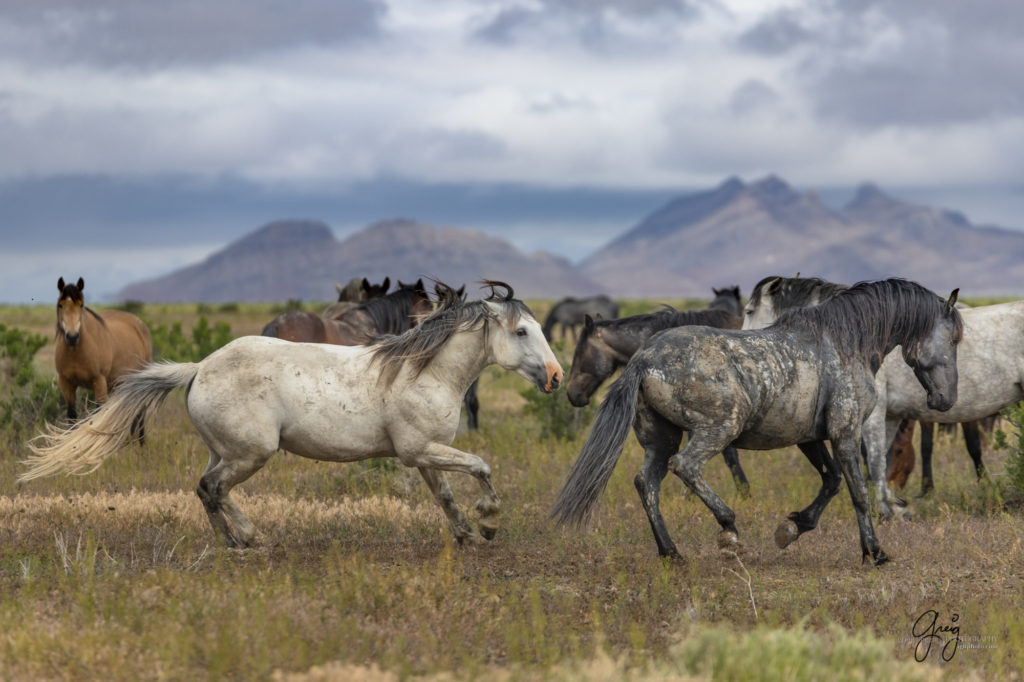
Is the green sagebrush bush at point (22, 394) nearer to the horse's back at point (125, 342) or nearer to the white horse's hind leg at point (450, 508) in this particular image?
the horse's back at point (125, 342)

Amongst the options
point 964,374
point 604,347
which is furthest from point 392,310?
point 964,374

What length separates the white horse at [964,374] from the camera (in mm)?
9633

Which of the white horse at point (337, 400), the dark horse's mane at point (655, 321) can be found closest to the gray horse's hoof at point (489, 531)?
the white horse at point (337, 400)

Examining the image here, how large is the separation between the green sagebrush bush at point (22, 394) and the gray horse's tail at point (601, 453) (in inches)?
342

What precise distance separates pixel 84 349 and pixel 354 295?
16.8 feet

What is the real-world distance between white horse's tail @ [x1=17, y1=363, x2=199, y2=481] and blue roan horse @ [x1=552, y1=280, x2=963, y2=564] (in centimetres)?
324

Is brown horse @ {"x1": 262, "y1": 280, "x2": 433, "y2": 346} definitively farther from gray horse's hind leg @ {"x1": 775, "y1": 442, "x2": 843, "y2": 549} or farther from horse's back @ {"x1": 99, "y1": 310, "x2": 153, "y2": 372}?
gray horse's hind leg @ {"x1": 775, "y1": 442, "x2": 843, "y2": 549}

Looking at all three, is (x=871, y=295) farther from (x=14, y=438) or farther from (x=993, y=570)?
(x=14, y=438)

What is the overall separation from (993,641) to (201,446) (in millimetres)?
9856

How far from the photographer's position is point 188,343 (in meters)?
19.3

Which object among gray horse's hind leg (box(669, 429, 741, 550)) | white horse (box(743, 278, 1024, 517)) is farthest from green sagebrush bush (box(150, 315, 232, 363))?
gray horse's hind leg (box(669, 429, 741, 550))

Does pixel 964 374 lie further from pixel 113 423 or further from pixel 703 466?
pixel 113 423

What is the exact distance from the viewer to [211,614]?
5.55 meters

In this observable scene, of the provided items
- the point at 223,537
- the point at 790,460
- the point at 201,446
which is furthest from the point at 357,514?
the point at 790,460
